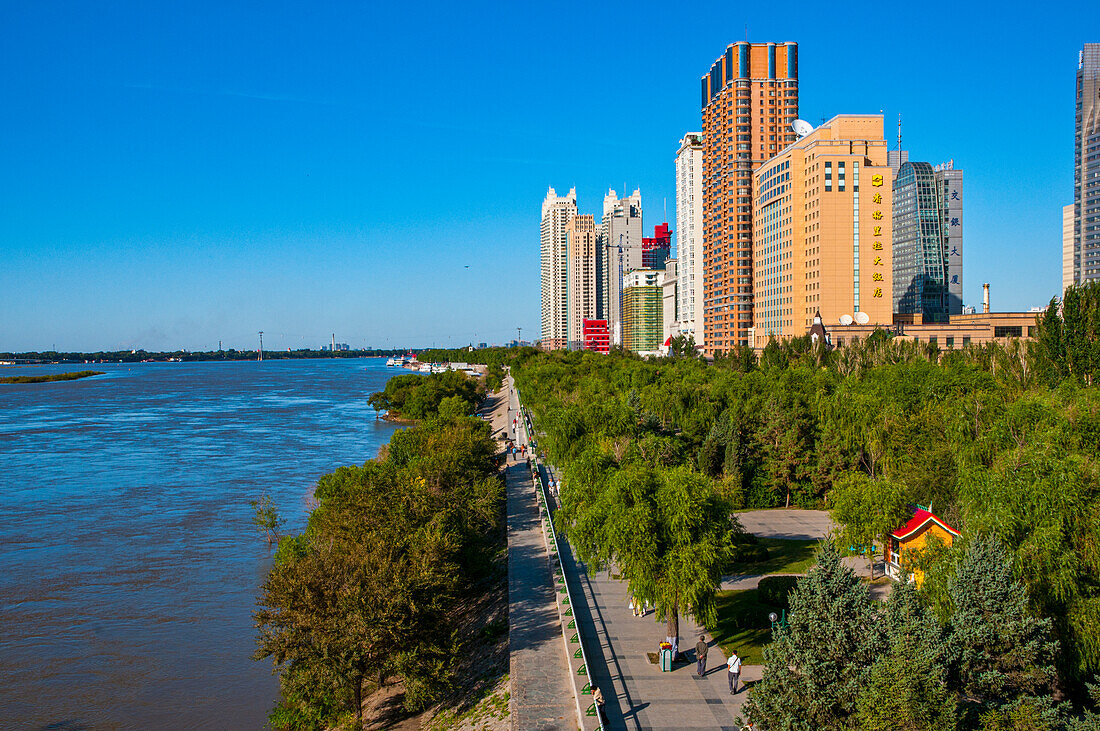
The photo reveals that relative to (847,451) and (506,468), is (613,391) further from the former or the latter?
(847,451)

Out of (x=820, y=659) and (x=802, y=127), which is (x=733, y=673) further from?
(x=802, y=127)

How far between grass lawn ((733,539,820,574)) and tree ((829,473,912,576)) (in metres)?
2.51

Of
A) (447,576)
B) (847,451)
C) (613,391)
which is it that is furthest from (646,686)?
(613,391)

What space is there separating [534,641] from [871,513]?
15.6 meters

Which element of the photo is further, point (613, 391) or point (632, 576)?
point (613, 391)

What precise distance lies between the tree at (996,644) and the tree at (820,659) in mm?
1987

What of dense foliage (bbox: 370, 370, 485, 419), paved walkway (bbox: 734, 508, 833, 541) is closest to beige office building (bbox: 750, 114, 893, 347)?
dense foliage (bbox: 370, 370, 485, 419)

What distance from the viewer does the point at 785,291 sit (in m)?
130

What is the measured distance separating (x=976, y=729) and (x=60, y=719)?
94.8 ft

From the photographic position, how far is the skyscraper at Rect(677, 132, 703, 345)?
169375 mm

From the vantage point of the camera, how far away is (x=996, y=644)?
17.9 metres

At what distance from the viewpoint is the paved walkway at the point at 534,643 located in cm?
2152

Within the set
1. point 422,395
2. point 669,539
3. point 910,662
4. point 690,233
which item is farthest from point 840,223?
point 910,662

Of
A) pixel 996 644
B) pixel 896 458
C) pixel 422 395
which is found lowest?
pixel 996 644
